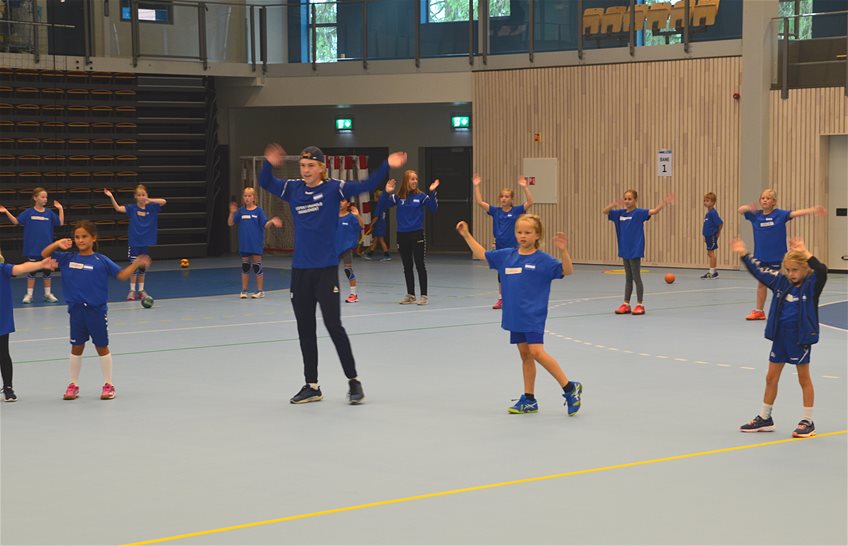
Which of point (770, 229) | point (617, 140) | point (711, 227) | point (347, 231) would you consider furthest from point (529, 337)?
point (617, 140)

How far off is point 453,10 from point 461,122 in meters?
4.01

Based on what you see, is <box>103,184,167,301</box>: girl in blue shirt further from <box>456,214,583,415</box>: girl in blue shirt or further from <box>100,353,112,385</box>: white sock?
<box>456,214,583,415</box>: girl in blue shirt

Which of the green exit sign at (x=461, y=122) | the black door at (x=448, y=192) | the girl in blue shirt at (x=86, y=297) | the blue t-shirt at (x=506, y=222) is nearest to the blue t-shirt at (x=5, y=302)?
the girl in blue shirt at (x=86, y=297)

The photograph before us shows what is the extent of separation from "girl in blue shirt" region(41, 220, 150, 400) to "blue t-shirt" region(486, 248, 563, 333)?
10.3ft

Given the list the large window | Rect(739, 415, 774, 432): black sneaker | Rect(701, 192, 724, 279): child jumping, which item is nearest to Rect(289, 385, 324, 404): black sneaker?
Rect(739, 415, 774, 432): black sneaker

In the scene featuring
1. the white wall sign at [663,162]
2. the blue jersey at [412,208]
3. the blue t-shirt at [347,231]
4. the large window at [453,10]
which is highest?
the large window at [453,10]

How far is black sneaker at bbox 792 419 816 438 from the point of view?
7.84 metres

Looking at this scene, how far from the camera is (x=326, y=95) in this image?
26984 millimetres

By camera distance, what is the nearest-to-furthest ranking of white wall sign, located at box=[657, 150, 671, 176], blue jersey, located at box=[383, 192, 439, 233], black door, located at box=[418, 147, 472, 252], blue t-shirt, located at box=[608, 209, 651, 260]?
blue t-shirt, located at box=[608, 209, 651, 260], blue jersey, located at box=[383, 192, 439, 233], white wall sign, located at box=[657, 150, 671, 176], black door, located at box=[418, 147, 472, 252]

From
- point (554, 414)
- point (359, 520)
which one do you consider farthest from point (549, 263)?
point (359, 520)

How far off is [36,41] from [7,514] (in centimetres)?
2014

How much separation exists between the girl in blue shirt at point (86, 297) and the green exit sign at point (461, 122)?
19332mm

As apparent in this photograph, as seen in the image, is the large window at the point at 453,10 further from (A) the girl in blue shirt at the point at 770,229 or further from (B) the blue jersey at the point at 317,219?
(B) the blue jersey at the point at 317,219

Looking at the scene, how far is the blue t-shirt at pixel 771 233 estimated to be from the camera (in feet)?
47.4
